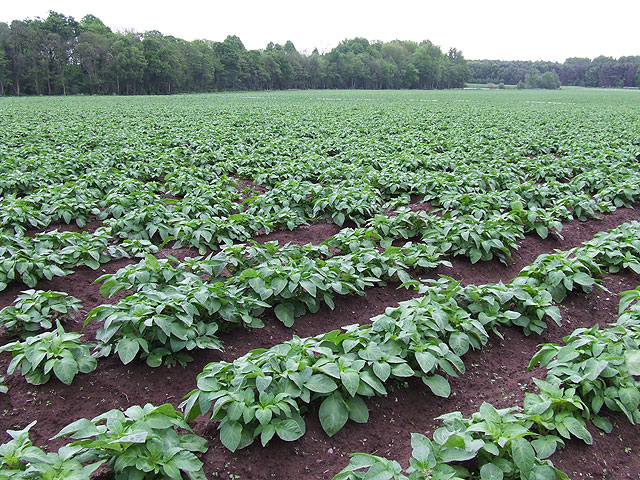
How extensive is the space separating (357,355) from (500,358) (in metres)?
1.41

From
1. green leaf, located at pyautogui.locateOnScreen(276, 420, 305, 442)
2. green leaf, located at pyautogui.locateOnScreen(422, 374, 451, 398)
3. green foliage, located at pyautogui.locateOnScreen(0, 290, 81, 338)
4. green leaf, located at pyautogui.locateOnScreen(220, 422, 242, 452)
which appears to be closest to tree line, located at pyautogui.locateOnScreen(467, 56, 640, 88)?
green leaf, located at pyautogui.locateOnScreen(422, 374, 451, 398)

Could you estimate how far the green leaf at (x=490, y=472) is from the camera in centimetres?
211

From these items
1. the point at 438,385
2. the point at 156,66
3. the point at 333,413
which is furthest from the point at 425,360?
the point at 156,66

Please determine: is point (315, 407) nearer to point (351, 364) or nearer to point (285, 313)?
point (351, 364)

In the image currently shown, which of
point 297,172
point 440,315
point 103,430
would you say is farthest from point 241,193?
point 103,430

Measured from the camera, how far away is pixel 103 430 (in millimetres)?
2234

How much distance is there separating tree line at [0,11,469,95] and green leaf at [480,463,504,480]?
7494 cm

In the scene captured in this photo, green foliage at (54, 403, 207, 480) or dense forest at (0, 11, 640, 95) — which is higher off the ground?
dense forest at (0, 11, 640, 95)

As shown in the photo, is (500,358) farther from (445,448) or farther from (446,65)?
(446,65)

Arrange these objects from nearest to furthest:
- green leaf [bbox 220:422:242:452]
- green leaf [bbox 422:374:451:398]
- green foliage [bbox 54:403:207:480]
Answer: green foliage [bbox 54:403:207:480], green leaf [bbox 220:422:242:452], green leaf [bbox 422:374:451:398]

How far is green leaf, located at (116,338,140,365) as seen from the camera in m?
3.05

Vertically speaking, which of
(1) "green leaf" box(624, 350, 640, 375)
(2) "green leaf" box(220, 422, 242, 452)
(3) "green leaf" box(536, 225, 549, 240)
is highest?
(3) "green leaf" box(536, 225, 549, 240)

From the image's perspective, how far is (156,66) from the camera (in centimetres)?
7106

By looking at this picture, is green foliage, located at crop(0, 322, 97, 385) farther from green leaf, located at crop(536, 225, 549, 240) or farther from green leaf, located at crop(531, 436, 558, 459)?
green leaf, located at crop(536, 225, 549, 240)
